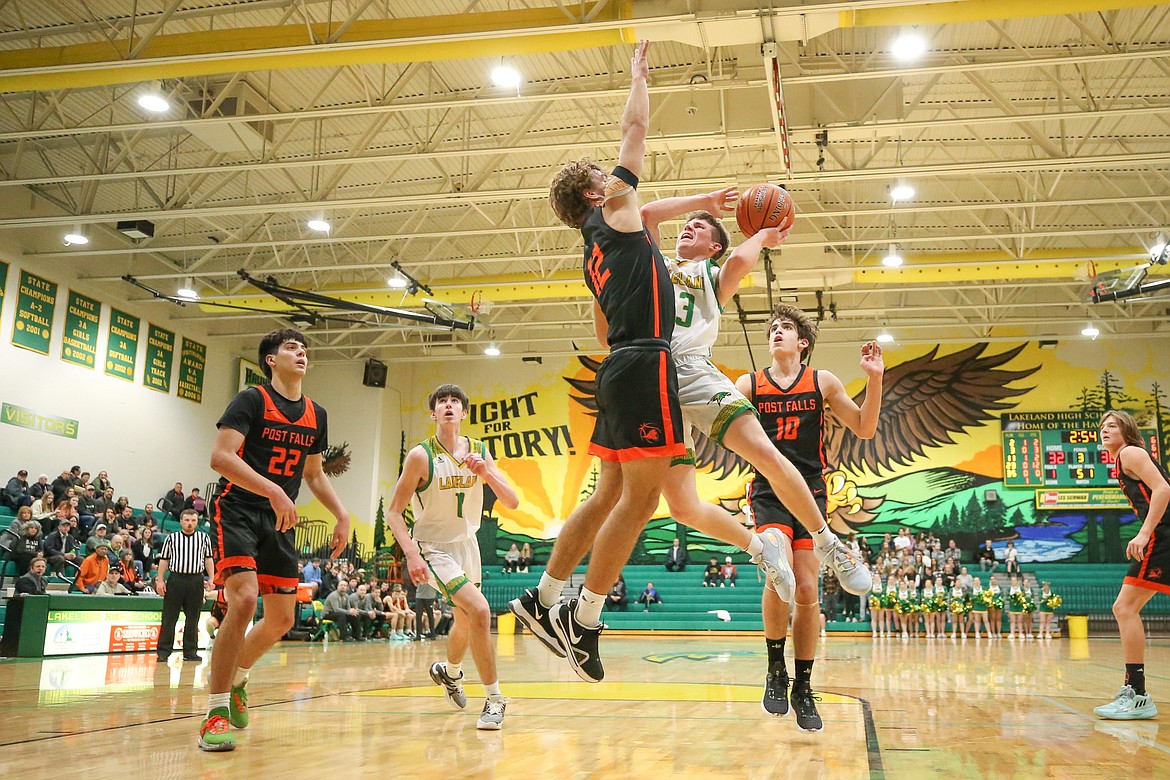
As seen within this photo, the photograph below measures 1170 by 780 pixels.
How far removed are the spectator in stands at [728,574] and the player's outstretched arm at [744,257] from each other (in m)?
21.2

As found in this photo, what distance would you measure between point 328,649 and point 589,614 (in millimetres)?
11898

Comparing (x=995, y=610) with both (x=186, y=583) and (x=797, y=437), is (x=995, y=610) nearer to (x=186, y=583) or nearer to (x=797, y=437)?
(x=186, y=583)

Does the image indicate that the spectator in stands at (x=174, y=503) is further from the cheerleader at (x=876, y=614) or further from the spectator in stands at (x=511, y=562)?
the cheerleader at (x=876, y=614)

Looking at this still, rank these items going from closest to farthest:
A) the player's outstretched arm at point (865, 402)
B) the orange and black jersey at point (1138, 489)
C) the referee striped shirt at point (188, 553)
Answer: the player's outstretched arm at point (865, 402) → the orange and black jersey at point (1138, 489) → the referee striped shirt at point (188, 553)

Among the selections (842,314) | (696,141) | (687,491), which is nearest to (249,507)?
(687,491)

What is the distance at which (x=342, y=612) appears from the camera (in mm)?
18266

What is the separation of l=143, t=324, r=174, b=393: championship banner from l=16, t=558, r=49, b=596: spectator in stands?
10430 mm

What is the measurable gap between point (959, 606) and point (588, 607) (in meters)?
18.8

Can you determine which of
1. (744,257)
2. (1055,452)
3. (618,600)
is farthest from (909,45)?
(1055,452)

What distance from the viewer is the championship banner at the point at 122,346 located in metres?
22.3

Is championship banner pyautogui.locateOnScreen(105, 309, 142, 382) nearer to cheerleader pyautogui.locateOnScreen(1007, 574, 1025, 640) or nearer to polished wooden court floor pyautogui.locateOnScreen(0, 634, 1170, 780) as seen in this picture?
polished wooden court floor pyautogui.locateOnScreen(0, 634, 1170, 780)

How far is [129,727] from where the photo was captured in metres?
5.03

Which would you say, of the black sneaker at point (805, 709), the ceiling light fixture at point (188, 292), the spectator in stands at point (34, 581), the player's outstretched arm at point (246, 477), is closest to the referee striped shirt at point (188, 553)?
the spectator in stands at point (34, 581)

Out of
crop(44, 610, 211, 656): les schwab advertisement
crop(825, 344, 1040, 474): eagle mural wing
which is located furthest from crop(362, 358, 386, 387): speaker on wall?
crop(44, 610, 211, 656): les schwab advertisement
